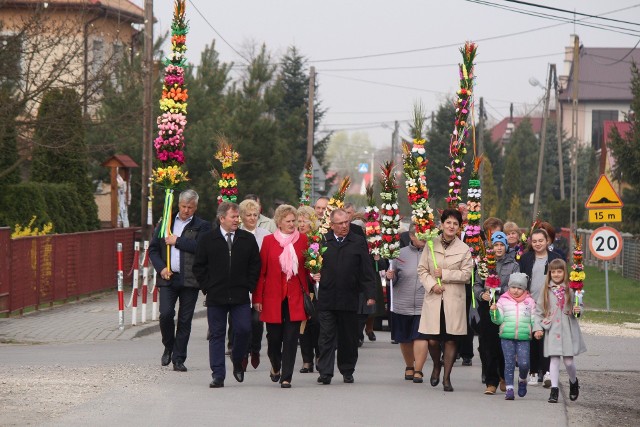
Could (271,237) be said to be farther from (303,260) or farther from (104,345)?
(104,345)

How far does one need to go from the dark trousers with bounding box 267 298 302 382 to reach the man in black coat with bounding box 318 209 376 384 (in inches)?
16.0

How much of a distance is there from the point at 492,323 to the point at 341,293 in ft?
5.03

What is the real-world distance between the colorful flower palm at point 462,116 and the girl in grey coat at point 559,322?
6.54 ft

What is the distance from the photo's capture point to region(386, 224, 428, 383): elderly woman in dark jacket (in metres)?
13.6

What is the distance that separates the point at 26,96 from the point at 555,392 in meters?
14.1

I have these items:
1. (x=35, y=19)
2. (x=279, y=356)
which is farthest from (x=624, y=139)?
(x=279, y=356)

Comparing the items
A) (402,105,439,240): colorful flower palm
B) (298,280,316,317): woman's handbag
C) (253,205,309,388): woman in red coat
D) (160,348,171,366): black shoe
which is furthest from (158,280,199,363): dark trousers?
(402,105,439,240): colorful flower palm

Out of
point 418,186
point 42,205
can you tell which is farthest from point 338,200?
point 42,205

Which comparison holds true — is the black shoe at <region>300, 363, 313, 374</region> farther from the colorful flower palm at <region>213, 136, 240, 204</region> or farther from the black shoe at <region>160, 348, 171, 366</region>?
the colorful flower palm at <region>213, 136, 240, 204</region>

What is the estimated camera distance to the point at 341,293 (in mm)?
12891

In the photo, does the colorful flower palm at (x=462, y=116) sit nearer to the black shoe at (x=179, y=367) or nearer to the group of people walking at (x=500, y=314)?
the group of people walking at (x=500, y=314)

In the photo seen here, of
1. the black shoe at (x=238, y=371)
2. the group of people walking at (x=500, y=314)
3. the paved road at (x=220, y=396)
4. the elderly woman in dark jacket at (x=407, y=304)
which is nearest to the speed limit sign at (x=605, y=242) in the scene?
the paved road at (x=220, y=396)

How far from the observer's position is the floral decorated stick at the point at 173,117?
49.7 feet

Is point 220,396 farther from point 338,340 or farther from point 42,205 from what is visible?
point 42,205
